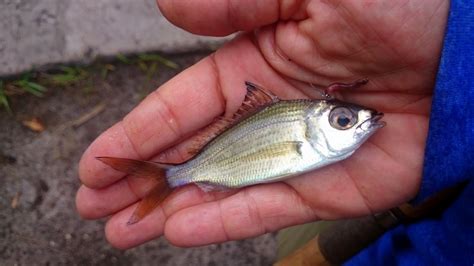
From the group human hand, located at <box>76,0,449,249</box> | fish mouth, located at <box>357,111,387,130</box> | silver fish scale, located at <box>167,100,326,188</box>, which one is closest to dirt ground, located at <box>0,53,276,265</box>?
human hand, located at <box>76,0,449,249</box>

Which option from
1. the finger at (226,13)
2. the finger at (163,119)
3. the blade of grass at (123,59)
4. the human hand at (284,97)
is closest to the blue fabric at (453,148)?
the human hand at (284,97)

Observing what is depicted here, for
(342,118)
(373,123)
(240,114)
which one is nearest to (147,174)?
(240,114)

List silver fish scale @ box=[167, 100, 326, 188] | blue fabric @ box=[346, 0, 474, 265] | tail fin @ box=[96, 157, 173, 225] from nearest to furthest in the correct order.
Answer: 1. blue fabric @ box=[346, 0, 474, 265]
2. silver fish scale @ box=[167, 100, 326, 188]
3. tail fin @ box=[96, 157, 173, 225]

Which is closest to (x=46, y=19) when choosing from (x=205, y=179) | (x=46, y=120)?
(x=46, y=120)

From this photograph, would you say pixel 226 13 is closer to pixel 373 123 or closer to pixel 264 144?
pixel 264 144

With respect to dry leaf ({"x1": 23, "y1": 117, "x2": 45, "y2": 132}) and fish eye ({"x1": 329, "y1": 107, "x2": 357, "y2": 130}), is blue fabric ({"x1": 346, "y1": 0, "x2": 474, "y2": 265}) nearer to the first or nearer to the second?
fish eye ({"x1": 329, "y1": 107, "x2": 357, "y2": 130})
